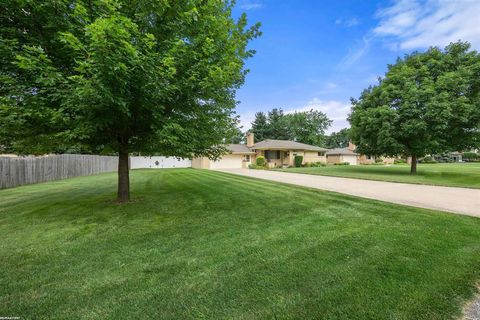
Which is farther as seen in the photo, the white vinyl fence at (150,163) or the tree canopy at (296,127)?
the tree canopy at (296,127)

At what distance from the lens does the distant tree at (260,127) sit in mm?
52844

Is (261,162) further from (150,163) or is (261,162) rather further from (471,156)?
(471,156)

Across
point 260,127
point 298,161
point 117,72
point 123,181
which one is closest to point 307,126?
point 260,127

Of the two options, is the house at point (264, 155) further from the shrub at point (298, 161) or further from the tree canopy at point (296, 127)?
the tree canopy at point (296, 127)

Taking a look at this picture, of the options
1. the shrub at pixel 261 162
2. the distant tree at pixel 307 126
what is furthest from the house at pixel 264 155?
the distant tree at pixel 307 126

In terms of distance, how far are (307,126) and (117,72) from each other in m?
49.6

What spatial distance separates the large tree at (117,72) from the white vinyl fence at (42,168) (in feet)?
27.9

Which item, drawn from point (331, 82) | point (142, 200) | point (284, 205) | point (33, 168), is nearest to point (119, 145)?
point (142, 200)

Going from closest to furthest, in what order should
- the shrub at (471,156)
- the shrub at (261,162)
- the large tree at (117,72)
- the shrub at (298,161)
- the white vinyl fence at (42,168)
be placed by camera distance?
the large tree at (117,72)
the white vinyl fence at (42,168)
the shrub at (261,162)
the shrub at (298,161)
the shrub at (471,156)

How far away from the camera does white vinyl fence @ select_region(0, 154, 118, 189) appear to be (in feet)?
41.1

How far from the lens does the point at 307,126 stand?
50781mm

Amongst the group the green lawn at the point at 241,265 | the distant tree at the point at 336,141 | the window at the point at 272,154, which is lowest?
the green lawn at the point at 241,265

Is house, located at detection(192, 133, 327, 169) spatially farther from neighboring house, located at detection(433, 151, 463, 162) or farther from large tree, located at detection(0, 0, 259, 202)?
neighboring house, located at detection(433, 151, 463, 162)

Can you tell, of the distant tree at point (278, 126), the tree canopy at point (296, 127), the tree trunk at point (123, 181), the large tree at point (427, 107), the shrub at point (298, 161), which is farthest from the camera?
the distant tree at point (278, 126)
